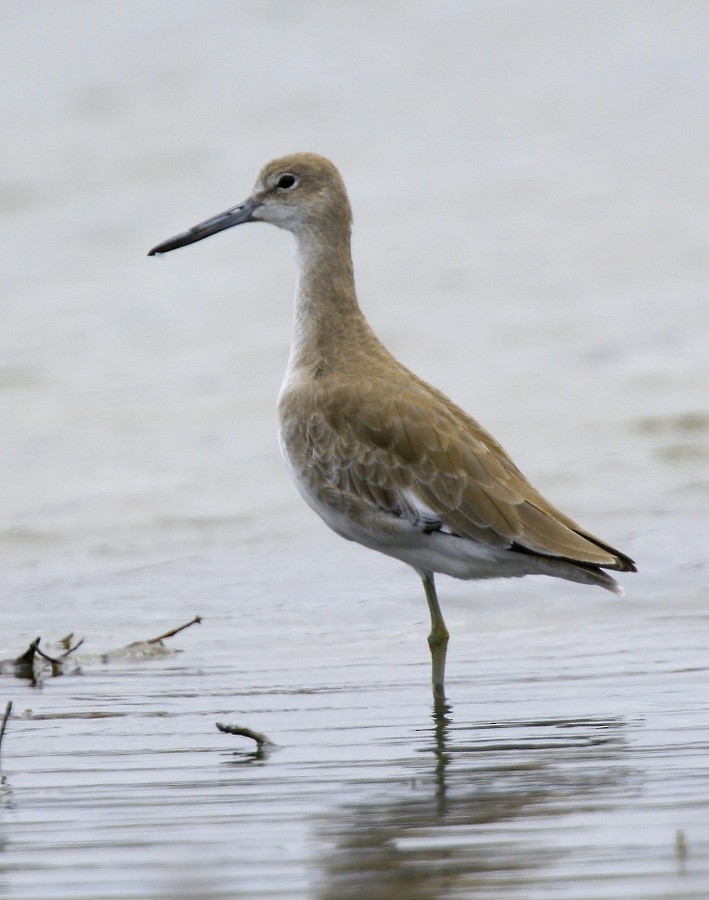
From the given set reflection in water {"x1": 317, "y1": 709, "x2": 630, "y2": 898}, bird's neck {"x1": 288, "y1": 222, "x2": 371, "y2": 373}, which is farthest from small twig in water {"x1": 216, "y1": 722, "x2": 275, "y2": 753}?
bird's neck {"x1": 288, "y1": 222, "x2": 371, "y2": 373}

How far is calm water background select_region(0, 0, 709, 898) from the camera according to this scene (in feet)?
13.6

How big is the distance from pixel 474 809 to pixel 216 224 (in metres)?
3.89

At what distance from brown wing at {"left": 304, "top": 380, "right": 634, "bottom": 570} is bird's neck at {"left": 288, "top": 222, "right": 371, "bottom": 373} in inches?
15.1

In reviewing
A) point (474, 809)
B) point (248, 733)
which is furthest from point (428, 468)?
point (474, 809)

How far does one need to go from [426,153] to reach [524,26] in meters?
4.38

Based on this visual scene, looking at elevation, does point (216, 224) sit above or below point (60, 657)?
above

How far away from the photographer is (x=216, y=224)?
7512 millimetres

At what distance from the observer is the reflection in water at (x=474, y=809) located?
3.69m

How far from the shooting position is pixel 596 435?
11.4m

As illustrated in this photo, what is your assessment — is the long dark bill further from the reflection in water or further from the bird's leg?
the reflection in water

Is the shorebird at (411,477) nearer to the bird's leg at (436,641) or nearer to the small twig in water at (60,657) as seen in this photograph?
the bird's leg at (436,641)

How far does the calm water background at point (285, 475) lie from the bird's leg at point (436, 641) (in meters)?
0.07

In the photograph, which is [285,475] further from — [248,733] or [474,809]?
[474,809]

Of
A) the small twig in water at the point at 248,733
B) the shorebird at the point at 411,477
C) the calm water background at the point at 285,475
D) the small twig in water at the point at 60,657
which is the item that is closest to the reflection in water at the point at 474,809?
the calm water background at the point at 285,475
